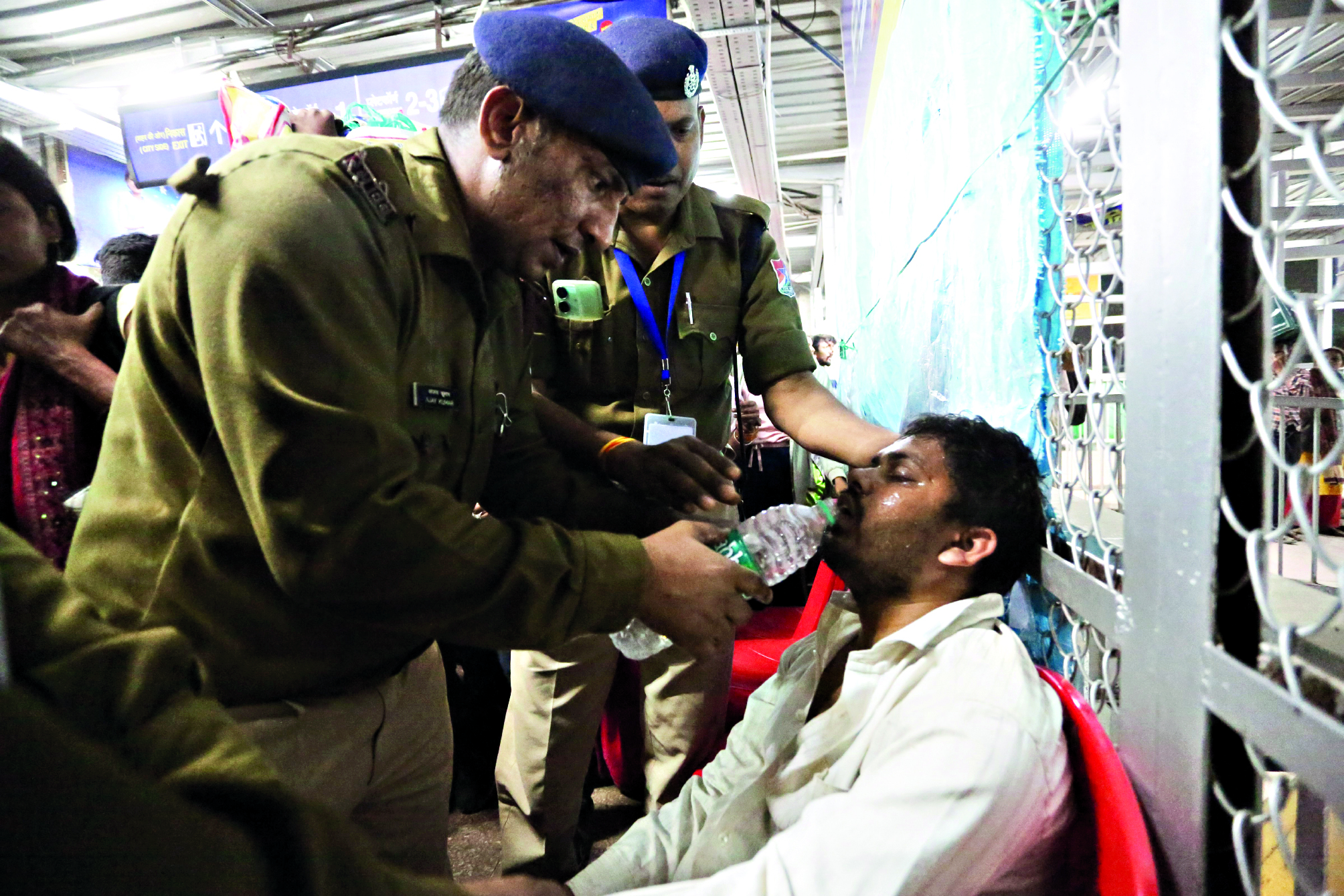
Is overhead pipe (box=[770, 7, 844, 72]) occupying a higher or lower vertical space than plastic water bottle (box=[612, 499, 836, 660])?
higher

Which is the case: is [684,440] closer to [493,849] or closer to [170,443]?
[170,443]

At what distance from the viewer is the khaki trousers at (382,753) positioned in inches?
45.0

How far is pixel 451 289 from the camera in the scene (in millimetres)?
1201

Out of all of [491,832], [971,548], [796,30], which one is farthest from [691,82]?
[796,30]

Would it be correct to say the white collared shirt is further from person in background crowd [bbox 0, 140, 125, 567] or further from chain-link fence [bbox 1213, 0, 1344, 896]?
person in background crowd [bbox 0, 140, 125, 567]

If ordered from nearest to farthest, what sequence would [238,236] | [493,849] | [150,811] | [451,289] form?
[150,811]
[238,236]
[451,289]
[493,849]

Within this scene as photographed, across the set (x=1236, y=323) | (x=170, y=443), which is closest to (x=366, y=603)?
(x=170, y=443)

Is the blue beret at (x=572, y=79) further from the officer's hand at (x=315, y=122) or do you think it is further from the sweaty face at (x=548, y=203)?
the officer's hand at (x=315, y=122)

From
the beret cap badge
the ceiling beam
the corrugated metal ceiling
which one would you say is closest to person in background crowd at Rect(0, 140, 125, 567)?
the beret cap badge

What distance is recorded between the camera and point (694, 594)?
3.58ft

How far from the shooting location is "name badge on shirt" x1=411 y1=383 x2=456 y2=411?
1.12 meters

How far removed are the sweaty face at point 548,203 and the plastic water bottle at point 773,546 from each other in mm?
797

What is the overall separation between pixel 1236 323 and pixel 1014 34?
0.87 m

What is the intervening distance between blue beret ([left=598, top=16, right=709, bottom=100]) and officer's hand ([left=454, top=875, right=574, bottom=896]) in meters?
1.64
